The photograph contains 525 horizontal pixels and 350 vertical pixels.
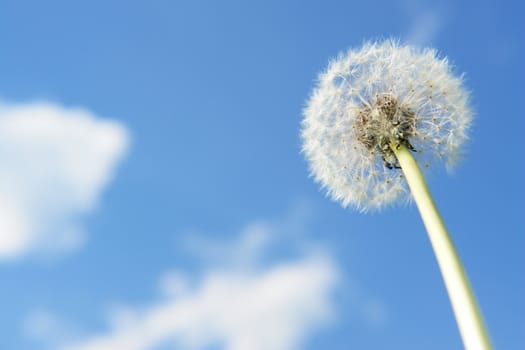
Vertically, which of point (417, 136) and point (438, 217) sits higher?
point (417, 136)

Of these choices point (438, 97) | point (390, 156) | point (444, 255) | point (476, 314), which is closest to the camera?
point (476, 314)

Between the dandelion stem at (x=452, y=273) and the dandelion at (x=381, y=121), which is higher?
the dandelion at (x=381, y=121)

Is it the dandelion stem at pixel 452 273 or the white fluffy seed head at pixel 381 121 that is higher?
the white fluffy seed head at pixel 381 121

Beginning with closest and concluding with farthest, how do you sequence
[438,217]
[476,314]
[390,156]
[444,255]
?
[476,314], [444,255], [438,217], [390,156]

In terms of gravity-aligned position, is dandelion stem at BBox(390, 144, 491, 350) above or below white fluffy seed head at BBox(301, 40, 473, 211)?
below

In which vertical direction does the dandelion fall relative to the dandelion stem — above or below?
above

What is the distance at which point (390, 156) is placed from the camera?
8.64 m

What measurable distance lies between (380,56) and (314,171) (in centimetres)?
218

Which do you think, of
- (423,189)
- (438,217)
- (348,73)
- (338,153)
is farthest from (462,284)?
(348,73)

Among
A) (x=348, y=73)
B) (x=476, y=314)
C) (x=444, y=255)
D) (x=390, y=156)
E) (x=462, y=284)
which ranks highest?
(x=348, y=73)

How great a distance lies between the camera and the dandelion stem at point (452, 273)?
5418 mm

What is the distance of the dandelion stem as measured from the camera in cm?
542

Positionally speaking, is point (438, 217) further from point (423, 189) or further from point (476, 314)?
point (476, 314)

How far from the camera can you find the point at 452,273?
5988 mm
